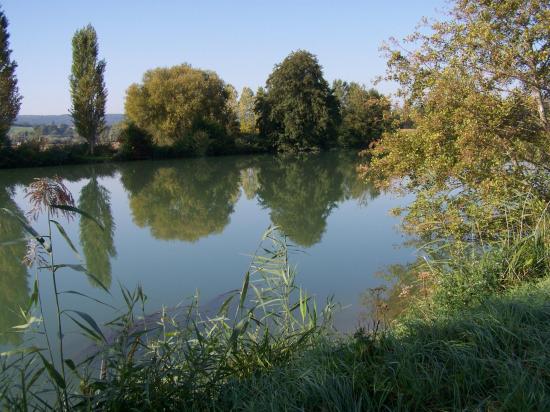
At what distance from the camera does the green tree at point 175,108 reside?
97.0ft

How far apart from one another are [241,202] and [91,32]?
17912mm

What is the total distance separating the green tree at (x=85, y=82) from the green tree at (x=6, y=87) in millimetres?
3176

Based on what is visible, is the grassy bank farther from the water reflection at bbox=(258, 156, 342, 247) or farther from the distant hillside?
the distant hillside

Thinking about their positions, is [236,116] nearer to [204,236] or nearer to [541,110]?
[204,236]

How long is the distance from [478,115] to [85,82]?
2472 cm

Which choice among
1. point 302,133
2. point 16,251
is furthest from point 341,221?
point 302,133

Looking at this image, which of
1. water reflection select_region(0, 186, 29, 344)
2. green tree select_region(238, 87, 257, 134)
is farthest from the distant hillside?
water reflection select_region(0, 186, 29, 344)

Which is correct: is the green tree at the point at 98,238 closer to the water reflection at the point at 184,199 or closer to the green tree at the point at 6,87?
the water reflection at the point at 184,199

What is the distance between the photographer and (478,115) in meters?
6.01

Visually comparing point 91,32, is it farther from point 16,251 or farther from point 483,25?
point 483,25

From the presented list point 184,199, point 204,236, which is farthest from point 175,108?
point 204,236

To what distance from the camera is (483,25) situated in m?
6.19

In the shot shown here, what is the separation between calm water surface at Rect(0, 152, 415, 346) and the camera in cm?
643

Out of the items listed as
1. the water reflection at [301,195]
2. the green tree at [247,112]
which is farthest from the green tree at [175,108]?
the water reflection at [301,195]
